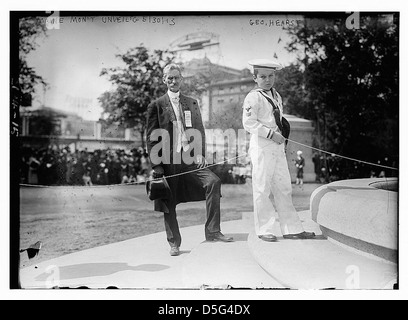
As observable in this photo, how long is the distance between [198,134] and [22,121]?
1.72 metres

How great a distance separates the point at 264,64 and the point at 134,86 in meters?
1.31

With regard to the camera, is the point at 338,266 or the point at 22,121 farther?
the point at 22,121

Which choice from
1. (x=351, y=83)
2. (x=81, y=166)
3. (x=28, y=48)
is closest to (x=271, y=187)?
(x=351, y=83)

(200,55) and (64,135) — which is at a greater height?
(200,55)

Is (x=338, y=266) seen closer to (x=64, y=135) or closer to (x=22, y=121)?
(x=64, y=135)

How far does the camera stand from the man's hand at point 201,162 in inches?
212

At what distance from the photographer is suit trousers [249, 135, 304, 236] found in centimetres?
528

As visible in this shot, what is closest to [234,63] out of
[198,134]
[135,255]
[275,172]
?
[198,134]

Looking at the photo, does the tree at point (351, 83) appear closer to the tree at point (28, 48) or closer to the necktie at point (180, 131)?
the necktie at point (180, 131)

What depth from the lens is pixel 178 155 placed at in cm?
535

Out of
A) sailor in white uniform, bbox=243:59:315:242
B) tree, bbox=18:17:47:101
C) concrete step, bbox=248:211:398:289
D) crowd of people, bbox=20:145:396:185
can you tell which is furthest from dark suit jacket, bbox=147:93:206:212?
tree, bbox=18:17:47:101

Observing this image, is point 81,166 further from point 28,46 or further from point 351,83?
point 351,83
